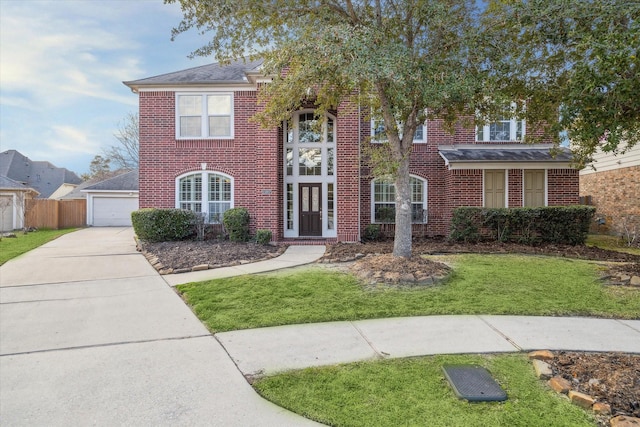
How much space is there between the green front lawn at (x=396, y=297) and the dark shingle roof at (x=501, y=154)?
5926 mm

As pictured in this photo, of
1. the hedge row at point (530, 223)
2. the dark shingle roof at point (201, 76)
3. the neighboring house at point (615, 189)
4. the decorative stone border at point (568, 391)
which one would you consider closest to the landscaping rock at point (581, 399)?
the decorative stone border at point (568, 391)

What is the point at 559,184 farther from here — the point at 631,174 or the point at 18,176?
the point at 18,176

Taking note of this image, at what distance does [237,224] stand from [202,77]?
577 cm

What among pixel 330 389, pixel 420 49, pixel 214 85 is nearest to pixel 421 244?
pixel 420 49

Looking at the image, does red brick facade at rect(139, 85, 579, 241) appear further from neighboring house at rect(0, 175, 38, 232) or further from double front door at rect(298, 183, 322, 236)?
neighboring house at rect(0, 175, 38, 232)

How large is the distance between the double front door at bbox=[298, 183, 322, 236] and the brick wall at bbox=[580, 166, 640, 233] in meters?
11.9

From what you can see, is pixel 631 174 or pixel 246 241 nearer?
pixel 246 241

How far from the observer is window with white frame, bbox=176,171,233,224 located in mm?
14180

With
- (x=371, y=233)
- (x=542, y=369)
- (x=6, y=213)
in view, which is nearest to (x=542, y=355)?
(x=542, y=369)

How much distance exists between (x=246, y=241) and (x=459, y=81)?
331 inches

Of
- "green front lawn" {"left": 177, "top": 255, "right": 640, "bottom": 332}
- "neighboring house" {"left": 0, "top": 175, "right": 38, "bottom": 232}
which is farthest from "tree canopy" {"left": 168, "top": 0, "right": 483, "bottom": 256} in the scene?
"neighboring house" {"left": 0, "top": 175, "right": 38, "bottom": 232}

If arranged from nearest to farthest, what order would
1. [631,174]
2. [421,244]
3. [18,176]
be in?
[421,244], [631,174], [18,176]

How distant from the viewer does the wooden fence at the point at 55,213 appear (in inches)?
901

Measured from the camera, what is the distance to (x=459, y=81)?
682cm
